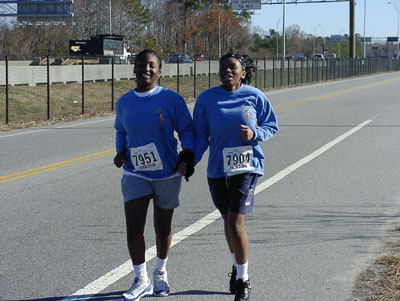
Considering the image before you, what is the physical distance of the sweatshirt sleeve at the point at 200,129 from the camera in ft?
16.5

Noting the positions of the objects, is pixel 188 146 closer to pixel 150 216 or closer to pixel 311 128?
pixel 150 216

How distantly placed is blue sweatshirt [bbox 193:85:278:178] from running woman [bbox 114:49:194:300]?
113 mm

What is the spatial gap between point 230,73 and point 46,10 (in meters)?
51.2

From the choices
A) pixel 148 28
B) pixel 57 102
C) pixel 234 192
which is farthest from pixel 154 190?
pixel 148 28

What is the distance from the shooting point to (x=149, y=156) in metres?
4.92

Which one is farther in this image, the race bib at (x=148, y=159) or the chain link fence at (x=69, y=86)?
the chain link fence at (x=69, y=86)

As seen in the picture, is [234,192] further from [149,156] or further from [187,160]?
[149,156]

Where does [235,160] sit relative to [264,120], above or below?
below

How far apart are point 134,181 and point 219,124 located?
0.72 meters

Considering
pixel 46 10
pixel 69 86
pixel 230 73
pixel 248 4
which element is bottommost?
pixel 230 73

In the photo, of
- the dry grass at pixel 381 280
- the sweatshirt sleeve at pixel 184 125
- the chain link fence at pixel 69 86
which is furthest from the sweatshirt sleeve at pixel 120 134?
the chain link fence at pixel 69 86

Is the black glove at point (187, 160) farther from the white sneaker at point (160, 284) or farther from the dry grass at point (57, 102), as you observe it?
the dry grass at point (57, 102)

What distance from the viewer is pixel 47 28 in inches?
2474

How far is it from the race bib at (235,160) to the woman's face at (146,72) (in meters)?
0.71
